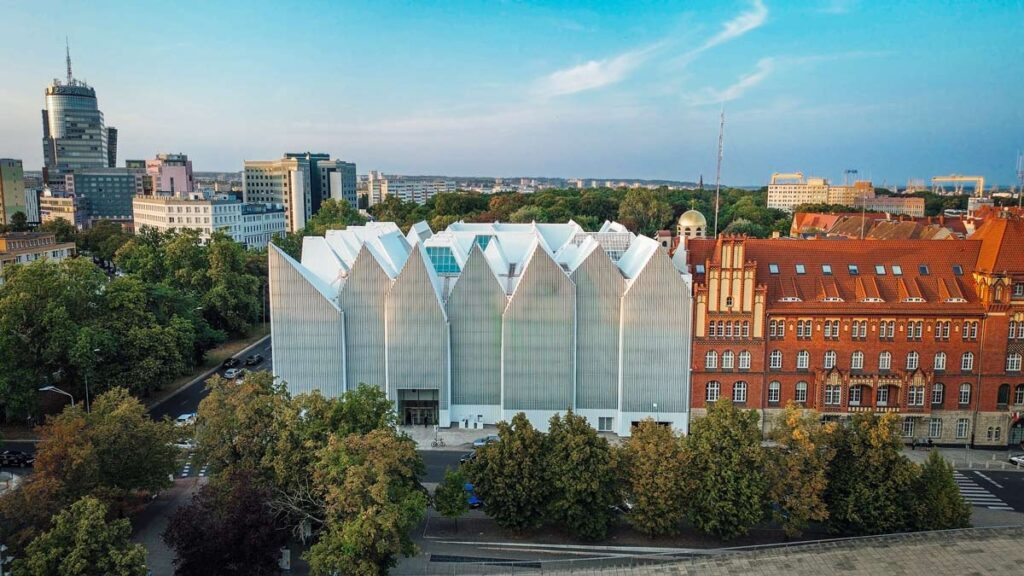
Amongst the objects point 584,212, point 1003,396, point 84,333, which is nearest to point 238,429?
point 84,333

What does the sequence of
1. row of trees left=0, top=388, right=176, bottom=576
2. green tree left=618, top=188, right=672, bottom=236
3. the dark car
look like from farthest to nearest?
green tree left=618, top=188, right=672, bottom=236, the dark car, row of trees left=0, top=388, right=176, bottom=576

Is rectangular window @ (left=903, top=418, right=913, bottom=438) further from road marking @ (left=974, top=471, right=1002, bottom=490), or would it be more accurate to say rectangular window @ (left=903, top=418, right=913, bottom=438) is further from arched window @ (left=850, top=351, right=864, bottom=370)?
arched window @ (left=850, top=351, right=864, bottom=370)

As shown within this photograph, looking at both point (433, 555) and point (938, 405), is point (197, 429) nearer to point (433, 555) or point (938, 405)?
point (433, 555)

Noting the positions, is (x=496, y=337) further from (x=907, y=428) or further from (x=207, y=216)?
(x=207, y=216)

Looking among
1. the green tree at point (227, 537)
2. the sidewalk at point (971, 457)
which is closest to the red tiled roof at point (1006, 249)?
the sidewalk at point (971, 457)

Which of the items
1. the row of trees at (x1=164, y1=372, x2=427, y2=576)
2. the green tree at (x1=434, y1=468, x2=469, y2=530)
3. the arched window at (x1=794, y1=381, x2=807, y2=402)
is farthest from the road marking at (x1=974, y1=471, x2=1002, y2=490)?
the row of trees at (x1=164, y1=372, x2=427, y2=576)

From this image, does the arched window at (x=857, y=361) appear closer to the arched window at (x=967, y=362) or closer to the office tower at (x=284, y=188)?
the arched window at (x=967, y=362)

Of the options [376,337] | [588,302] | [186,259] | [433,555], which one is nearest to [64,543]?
[433,555]
